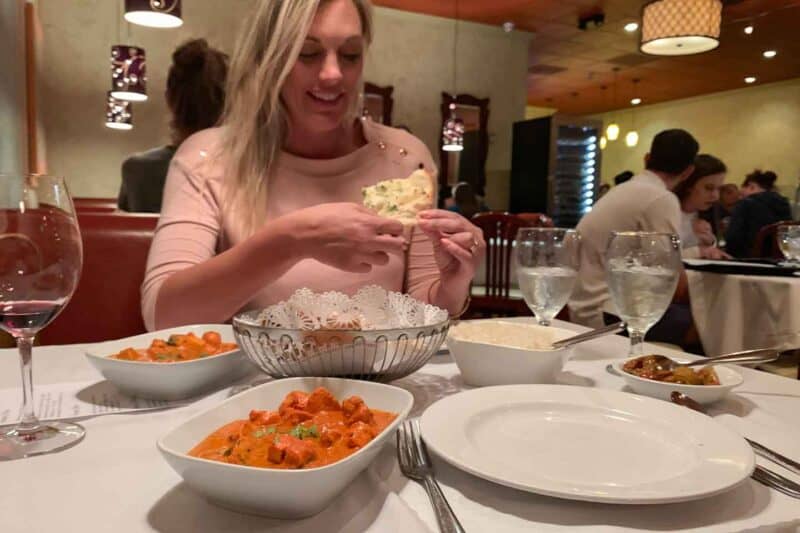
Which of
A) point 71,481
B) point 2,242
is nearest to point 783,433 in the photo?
point 71,481

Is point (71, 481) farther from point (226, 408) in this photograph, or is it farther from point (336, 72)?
point (336, 72)

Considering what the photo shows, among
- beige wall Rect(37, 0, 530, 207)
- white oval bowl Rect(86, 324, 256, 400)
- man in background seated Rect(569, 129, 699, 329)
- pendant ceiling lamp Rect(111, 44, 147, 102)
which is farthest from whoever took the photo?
beige wall Rect(37, 0, 530, 207)

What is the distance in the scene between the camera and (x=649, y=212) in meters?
2.76

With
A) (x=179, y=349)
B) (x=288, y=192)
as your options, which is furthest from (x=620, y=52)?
(x=179, y=349)

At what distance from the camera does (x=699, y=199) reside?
397 centimetres

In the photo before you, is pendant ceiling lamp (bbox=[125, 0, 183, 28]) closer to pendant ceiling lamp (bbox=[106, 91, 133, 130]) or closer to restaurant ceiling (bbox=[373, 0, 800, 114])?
pendant ceiling lamp (bbox=[106, 91, 133, 130])

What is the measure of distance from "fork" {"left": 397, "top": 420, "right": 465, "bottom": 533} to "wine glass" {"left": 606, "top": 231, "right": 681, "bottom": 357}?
477 mm

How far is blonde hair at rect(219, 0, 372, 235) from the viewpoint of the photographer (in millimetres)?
1264

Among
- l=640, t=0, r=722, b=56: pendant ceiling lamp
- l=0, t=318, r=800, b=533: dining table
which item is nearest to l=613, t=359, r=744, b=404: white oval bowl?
l=0, t=318, r=800, b=533: dining table

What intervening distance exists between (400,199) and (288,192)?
1.36 feet

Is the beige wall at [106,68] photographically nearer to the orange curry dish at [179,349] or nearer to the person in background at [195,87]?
the person in background at [195,87]

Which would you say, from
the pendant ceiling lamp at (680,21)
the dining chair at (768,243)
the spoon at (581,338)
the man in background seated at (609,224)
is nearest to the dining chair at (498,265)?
the man in background seated at (609,224)

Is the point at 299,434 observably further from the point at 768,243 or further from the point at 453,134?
the point at 453,134

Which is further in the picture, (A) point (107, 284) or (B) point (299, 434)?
(A) point (107, 284)
